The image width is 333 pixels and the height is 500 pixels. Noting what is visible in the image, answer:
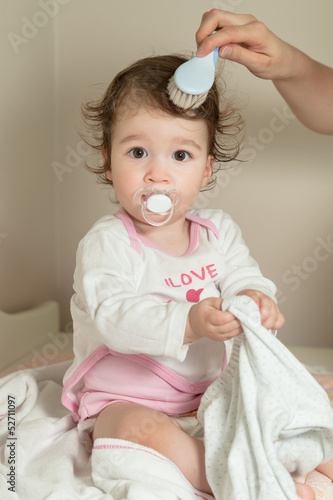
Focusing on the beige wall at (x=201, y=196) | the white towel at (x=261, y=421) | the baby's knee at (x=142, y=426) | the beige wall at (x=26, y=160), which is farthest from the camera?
the beige wall at (x=201, y=196)

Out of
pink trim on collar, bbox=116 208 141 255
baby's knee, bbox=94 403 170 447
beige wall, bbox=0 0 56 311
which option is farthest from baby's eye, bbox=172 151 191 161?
beige wall, bbox=0 0 56 311

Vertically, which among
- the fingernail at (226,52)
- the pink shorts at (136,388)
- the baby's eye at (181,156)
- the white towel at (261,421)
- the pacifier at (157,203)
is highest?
the fingernail at (226,52)

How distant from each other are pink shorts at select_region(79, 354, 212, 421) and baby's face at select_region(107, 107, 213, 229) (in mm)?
226

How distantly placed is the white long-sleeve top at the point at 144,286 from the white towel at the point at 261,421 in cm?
10

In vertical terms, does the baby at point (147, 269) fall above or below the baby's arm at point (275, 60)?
below

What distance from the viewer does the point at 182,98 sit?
33.5 inches

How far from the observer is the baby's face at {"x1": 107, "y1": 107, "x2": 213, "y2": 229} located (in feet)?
2.90

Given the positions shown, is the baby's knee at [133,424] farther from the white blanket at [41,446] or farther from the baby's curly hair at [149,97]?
the baby's curly hair at [149,97]

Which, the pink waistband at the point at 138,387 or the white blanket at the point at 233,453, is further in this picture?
the pink waistband at the point at 138,387

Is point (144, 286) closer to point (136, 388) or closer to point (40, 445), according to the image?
point (136, 388)

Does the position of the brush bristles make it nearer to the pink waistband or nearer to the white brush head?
the white brush head

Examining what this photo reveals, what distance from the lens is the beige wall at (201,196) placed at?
4.82ft

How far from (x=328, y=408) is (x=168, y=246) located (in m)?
0.37

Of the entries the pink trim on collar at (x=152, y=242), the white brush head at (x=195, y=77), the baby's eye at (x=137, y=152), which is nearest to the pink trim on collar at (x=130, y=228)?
the pink trim on collar at (x=152, y=242)
